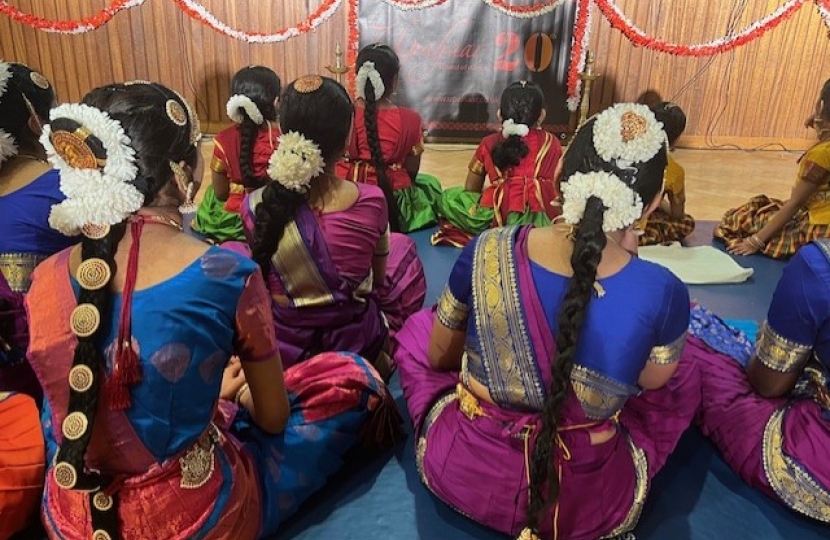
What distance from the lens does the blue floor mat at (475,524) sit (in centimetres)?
180

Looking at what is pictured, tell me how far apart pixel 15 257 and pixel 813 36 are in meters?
6.77

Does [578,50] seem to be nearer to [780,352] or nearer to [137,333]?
[780,352]

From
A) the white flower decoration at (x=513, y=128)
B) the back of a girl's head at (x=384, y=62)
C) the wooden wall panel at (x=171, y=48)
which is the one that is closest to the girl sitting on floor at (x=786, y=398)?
the white flower decoration at (x=513, y=128)

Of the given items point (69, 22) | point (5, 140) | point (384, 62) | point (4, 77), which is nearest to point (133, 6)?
point (69, 22)

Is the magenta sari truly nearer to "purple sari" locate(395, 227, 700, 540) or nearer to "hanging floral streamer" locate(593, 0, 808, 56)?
"purple sari" locate(395, 227, 700, 540)

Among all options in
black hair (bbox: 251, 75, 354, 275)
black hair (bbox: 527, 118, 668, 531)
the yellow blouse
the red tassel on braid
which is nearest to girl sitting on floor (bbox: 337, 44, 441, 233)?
black hair (bbox: 251, 75, 354, 275)

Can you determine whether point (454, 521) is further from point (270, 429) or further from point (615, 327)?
point (615, 327)

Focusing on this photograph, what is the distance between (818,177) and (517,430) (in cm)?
258

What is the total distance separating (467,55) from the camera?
627cm

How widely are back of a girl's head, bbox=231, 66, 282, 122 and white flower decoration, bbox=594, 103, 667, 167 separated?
88.5 inches

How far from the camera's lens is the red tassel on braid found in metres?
1.23

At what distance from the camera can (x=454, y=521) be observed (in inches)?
72.0

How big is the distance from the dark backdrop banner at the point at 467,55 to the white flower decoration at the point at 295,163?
4514mm

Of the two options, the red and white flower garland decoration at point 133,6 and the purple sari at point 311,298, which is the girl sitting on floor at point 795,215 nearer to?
the purple sari at point 311,298
